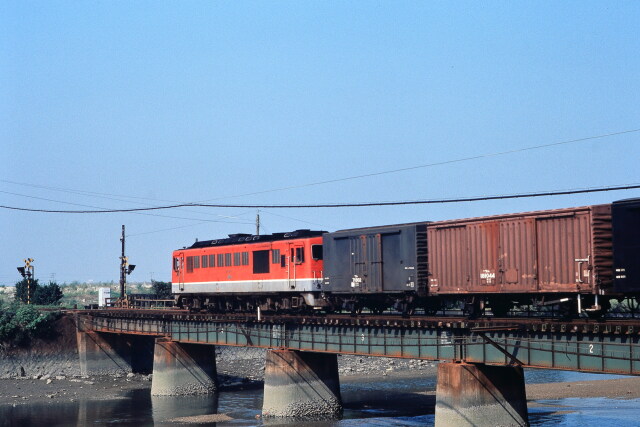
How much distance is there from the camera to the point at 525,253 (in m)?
34.6

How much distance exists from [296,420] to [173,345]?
51.1ft

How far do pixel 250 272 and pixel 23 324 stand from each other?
1102 inches

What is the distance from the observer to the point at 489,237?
1433 inches

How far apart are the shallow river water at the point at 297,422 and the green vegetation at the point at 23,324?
12223 millimetres

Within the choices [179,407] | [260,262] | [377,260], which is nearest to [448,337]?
[377,260]

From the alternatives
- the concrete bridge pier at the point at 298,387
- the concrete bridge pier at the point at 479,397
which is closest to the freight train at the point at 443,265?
the concrete bridge pier at the point at 479,397

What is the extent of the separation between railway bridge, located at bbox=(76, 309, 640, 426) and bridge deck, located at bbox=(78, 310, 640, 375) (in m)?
0.04

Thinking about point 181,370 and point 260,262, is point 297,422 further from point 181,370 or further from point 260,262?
point 181,370

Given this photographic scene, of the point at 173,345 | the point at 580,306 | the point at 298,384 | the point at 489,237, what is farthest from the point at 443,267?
the point at 173,345

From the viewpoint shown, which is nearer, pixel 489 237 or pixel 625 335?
pixel 625 335

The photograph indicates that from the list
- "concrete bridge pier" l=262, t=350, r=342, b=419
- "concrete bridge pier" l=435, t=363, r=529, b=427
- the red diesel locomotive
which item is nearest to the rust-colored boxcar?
"concrete bridge pier" l=435, t=363, r=529, b=427

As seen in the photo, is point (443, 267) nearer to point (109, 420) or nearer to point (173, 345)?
point (109, 420)

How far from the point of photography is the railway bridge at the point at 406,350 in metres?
31.0

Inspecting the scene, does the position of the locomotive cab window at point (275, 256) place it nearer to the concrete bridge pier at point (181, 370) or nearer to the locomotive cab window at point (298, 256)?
the locomotive cab window at point (298, 256)
